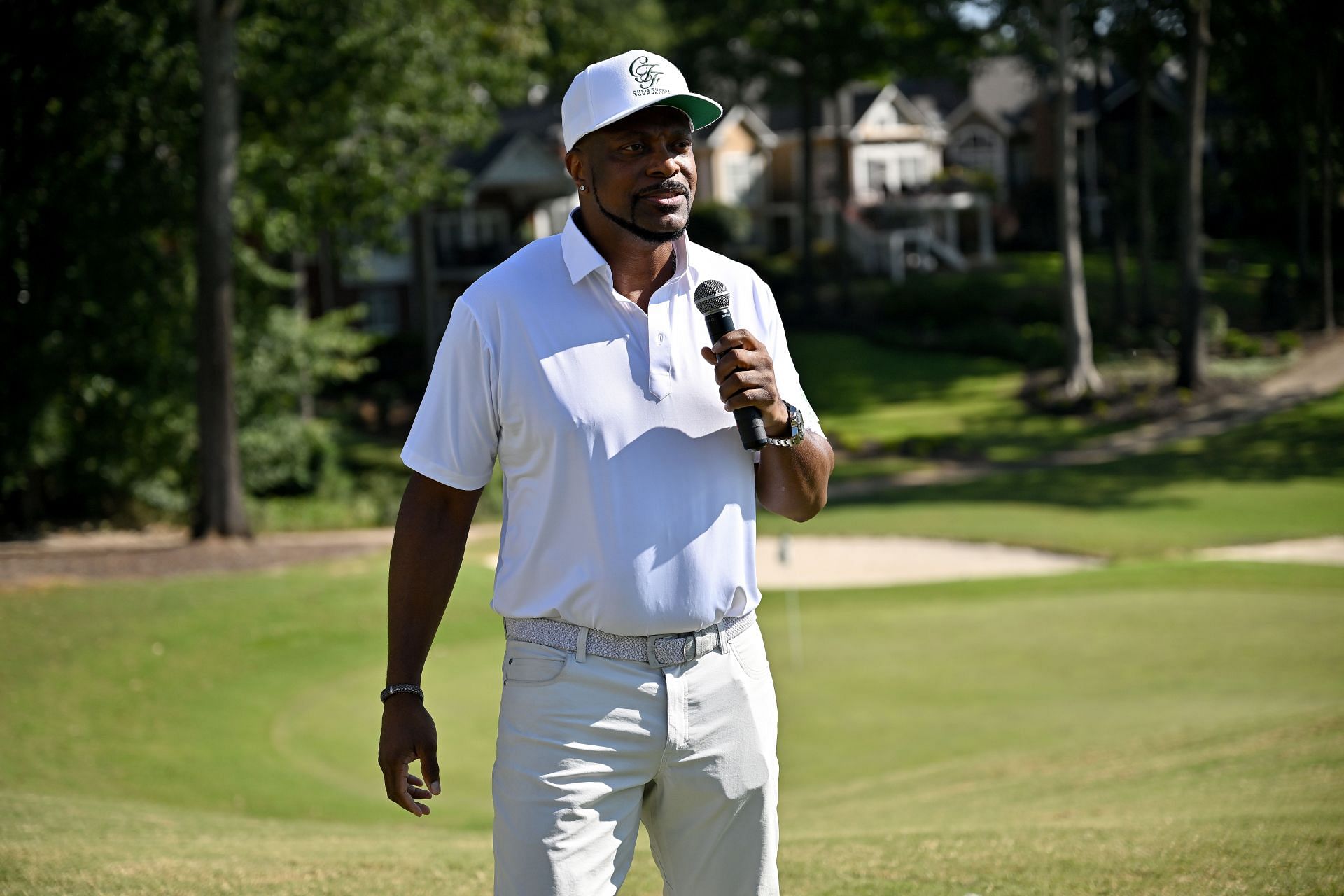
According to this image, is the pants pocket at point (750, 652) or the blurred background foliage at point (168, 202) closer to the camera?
the pants pocket at point (750, 652)

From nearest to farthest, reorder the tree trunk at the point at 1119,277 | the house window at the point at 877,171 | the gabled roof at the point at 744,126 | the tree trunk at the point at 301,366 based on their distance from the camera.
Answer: the tree trunk at the point at 301,366 < the tree trunk at the point at 1119,277 < the gabled roof at the point at 744,126 < the house window at the point at 877,171

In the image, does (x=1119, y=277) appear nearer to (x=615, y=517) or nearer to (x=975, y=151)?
(x=975, y=151)

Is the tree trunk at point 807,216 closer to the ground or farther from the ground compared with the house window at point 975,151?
closer to the ground

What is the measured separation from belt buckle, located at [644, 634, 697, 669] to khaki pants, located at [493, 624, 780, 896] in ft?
0.06

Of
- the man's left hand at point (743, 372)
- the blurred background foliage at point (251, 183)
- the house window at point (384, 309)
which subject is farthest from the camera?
the house window at point (384, 309)

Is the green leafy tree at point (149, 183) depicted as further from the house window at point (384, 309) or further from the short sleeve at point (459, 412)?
the house window at point (384, 309)

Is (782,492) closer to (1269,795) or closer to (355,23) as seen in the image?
(1269,795)

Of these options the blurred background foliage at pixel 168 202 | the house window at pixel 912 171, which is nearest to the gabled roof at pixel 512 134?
the house window at pixel 912 171

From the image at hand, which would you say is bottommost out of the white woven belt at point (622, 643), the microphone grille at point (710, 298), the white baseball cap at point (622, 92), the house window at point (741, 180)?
the white woven belt at point (622, 643)

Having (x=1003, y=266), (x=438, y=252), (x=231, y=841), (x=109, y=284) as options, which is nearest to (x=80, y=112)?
(x=109, y=284)

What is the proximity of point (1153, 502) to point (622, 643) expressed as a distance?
19.2m

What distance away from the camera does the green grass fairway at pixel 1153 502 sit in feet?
59.5

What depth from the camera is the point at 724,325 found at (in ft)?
9.60

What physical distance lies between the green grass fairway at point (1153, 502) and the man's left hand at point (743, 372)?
1511 centimetres
